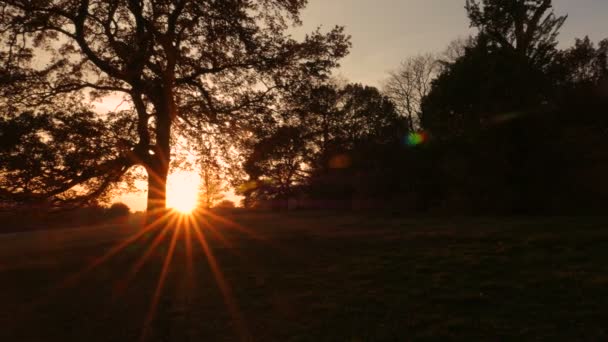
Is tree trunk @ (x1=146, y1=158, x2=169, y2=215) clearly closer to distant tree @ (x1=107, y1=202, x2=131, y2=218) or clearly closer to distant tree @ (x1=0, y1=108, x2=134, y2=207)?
distant tree @ (x1=0, y1=108, x2=134, y2=207)

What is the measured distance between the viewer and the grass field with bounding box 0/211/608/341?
5.98 metres

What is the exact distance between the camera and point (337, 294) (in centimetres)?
776

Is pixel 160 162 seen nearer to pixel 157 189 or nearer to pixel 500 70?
pixel 157 189

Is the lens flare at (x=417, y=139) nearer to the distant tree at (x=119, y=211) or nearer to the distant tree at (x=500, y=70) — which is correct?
the distant tree at (x=500, y=70)

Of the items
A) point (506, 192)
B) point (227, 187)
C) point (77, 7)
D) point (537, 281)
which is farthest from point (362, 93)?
point (537, 281)

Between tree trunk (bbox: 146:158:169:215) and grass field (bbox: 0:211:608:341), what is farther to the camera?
tree trunk (bbox: 146:158:169:215)

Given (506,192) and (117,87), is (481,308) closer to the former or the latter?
(117,87)

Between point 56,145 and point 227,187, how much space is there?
636 centimetres

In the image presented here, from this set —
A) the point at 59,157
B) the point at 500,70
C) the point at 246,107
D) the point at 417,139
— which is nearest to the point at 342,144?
the point at 417,139

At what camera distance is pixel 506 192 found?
80.5 feet

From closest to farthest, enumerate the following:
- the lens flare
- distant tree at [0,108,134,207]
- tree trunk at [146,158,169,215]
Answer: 1. distant tree at [0,108,134,207]
2. tree trunk at [146,158,169,215]
3. the lens flare

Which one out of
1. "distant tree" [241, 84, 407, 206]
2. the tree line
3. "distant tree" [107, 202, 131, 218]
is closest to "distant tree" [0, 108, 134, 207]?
the tree line

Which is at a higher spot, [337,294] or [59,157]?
[59,157]

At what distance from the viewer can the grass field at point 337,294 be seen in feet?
19.6
